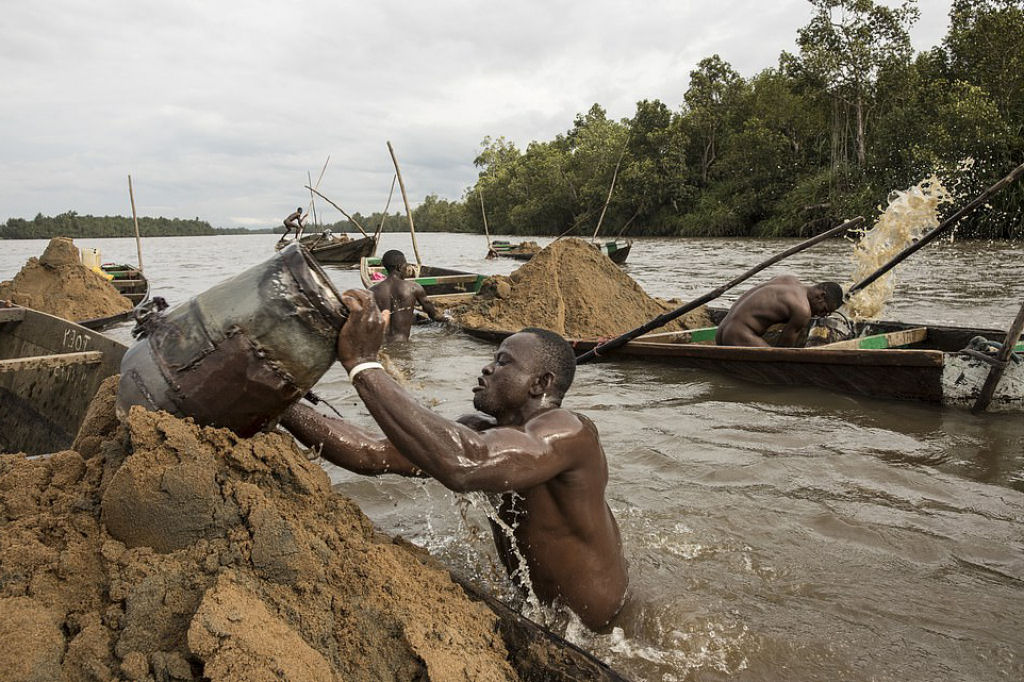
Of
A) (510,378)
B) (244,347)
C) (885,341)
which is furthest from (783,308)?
(244,347)

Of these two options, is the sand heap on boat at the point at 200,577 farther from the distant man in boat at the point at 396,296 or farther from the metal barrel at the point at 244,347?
the distant man in boat at the point at 396,296

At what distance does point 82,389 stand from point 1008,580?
16.6 ft

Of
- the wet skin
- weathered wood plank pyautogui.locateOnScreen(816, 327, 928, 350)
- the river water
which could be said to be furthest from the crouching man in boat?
the wet skin

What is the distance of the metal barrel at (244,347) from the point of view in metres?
1.76

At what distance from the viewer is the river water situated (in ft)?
8.68

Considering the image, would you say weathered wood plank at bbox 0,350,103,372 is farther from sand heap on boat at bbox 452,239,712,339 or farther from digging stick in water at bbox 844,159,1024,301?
digging stick in water at bbox 844,159,1024,301

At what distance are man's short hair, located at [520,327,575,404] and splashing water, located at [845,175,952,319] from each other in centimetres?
695

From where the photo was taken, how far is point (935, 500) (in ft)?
13.1

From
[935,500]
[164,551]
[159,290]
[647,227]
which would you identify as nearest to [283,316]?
[164,551]

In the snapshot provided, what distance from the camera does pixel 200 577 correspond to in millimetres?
1644

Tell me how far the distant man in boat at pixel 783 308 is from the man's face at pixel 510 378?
16.8 feet

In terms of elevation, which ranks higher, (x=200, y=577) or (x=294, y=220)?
(x=294, y=220)

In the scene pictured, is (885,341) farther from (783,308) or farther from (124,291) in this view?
(124,291)

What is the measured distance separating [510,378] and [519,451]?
37 centimetres
